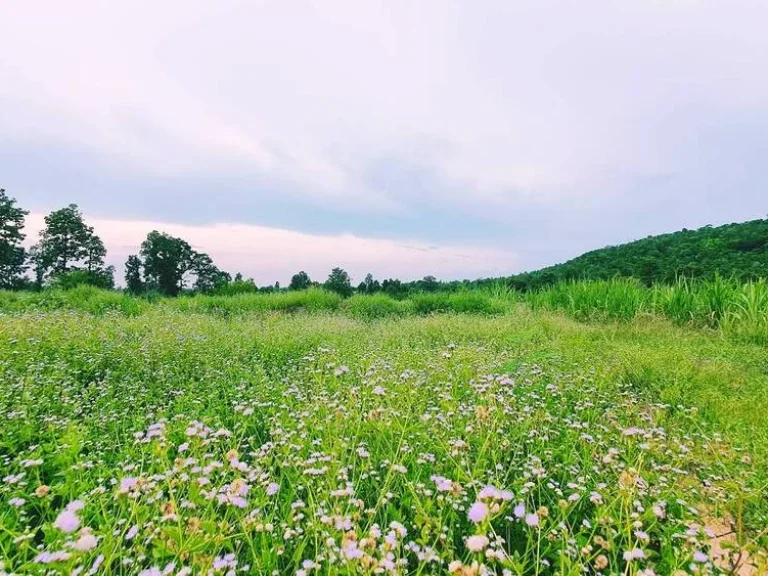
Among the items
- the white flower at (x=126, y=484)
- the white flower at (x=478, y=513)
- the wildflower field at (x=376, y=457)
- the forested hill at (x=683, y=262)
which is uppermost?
the forested hill at (x=683, y=262)

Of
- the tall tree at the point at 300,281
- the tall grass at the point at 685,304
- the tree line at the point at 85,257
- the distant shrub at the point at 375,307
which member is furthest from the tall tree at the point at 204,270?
the tall grass at the point at 685,304

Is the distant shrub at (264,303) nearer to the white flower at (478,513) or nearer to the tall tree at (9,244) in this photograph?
the white flower at (478,513)

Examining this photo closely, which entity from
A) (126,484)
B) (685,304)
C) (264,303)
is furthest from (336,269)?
(126,484)

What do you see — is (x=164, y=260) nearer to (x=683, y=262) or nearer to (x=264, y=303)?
(x=264, y=303)

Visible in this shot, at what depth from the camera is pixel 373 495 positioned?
2496 millimetres

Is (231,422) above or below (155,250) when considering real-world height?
below

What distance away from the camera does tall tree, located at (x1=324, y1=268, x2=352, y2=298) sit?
746 inches

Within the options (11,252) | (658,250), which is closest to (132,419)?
(658,250)

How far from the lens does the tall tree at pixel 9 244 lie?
1350 inches

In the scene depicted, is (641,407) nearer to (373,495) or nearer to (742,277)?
(373,495)

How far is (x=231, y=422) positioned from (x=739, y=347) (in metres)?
7.61

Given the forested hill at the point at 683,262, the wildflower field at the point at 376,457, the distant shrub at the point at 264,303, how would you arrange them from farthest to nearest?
the forested hill at the point at 683,262 < the distant shrub at the point at 264,303 < the wildflower field at the point at 376,457

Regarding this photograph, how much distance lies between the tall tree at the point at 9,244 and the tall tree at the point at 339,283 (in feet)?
96.7

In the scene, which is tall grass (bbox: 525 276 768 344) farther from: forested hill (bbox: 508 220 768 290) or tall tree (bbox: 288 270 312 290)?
tall tree (bbox: 288 270 312 290)
